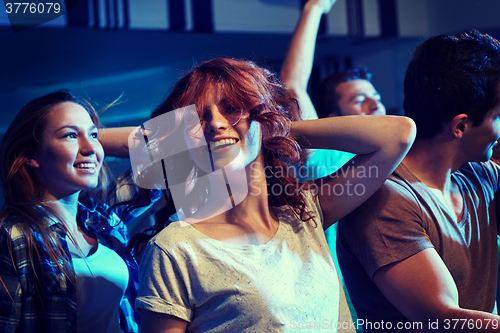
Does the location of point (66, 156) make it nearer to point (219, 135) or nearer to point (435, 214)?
point (219, 135)

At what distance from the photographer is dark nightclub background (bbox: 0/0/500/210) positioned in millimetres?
1794

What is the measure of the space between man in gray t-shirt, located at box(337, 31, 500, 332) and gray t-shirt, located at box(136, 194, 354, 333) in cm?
16

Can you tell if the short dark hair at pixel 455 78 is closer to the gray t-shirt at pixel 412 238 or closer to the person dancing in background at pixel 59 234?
the gray t-shirt at pixel 412 238

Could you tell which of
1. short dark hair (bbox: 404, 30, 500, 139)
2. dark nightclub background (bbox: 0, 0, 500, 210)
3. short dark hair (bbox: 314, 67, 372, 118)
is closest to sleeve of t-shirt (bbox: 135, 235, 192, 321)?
short dark hair (bbox: 404, 30, 500, 139)

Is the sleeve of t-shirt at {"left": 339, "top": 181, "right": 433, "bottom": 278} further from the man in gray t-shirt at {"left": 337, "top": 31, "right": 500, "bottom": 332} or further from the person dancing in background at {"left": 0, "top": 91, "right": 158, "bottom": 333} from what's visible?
the person dancing in background at {"left": 0, "top": 91, "right": 158, "bottom": 333}

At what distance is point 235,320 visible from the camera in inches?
28.4

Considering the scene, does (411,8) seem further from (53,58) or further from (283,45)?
(53,58)

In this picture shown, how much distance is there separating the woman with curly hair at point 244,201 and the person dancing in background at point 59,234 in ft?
0.83

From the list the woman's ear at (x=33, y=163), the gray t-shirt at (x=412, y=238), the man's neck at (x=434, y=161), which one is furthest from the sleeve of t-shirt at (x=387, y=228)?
the woman's ear at (x=33, y=163)

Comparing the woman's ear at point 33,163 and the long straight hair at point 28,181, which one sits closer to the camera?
the long straight hair at point 28,181

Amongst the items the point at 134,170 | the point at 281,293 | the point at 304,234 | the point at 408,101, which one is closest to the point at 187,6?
the point at 134,170

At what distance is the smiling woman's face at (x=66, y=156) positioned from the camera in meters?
1.05

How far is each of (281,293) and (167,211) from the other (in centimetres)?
34

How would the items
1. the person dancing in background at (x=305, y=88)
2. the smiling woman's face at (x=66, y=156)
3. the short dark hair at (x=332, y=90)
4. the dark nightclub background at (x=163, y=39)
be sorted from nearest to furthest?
the smiling woman's face at (x=66, y=156) < the person dancing in background at (x=305, y=88) < the dark nightclub background at (x=163, y=39) < the short dark hair at (x=332, y=90)
